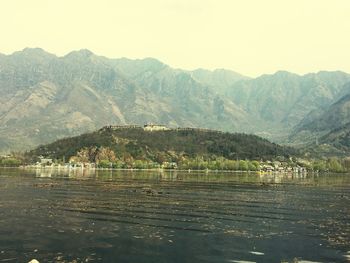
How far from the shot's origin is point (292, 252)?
63.0m

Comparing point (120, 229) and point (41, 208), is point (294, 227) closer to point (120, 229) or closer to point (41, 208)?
point (120, 229)

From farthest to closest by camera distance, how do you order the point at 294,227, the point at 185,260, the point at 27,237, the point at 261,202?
the point at 261,202 → the point at 294,227 → the point at 27,237 → the point at 185,260

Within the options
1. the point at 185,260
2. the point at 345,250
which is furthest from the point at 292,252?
the point at 185,260

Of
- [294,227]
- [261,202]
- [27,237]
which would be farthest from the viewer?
[261,202]

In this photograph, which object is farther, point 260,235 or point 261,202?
point 261,202

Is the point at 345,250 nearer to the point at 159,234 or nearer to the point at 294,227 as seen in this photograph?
the point at 294,227

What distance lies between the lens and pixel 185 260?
57.1m

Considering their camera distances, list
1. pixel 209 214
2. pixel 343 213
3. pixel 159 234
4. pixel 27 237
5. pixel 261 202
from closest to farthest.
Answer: pixel 27 237, pixel 159 234, pixel 209 214, pixel 343 213, pixel 261 202

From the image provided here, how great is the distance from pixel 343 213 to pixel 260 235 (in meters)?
42.4

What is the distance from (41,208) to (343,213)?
68.4 m

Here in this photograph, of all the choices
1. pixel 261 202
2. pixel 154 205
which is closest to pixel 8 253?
pixel 154 205

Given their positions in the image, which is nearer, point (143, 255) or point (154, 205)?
point (143, 255)

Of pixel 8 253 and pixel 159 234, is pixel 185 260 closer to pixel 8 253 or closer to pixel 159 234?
pixel 159 234

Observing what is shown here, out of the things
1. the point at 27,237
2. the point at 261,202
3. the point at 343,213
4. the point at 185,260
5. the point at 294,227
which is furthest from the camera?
the point at 261,202
